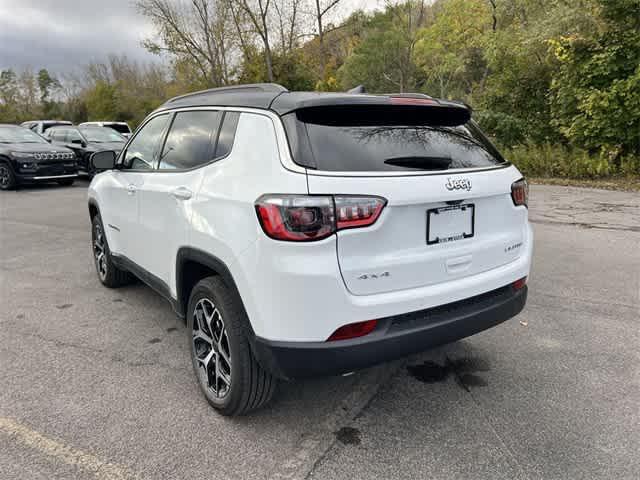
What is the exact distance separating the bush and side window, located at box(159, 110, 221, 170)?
11555mm

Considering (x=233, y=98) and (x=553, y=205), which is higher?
(x=233, y=98)

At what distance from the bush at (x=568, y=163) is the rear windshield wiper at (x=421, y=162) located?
11208 mm

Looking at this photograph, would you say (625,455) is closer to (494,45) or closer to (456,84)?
(494,45)

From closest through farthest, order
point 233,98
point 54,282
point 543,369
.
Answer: point 233,98 → point 543,369 → point 54,282

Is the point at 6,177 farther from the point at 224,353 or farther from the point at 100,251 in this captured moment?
the point at 224,353

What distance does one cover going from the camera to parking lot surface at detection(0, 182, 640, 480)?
7.34ft

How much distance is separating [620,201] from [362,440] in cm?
904

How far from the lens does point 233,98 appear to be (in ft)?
9.04

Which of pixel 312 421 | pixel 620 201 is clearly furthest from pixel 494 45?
pixel 312 421

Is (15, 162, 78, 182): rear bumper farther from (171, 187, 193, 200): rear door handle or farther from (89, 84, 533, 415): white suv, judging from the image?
(171, 187, 193, 200): rear door handle

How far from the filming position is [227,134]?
2.62 m

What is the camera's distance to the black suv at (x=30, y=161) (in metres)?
12.7

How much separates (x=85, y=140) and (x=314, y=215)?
49.8 feet

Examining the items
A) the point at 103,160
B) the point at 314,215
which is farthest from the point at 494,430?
the point at 103,160
